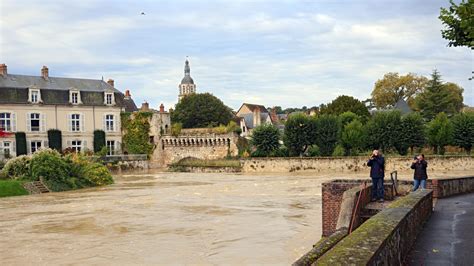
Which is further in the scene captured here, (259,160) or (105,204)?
(259,160)

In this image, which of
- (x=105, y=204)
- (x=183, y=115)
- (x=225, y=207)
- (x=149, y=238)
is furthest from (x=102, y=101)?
(x=149, y=238)

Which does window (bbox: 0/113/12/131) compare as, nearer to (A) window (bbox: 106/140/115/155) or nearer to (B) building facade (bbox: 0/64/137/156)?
(B) building facade (bbox: 0/64/137/156)

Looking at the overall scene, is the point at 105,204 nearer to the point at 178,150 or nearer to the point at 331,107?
the point at 178,150

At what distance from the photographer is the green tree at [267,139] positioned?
172ft

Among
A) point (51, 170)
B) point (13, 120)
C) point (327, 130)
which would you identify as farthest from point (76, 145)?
point (327, 130)

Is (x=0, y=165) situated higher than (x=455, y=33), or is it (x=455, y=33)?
(x=455, y=33)

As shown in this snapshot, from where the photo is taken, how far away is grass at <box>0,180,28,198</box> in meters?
30.2

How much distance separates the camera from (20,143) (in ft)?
164

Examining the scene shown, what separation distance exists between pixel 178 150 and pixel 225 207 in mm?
38956

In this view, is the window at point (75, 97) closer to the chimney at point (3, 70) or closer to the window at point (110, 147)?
the window at point (110, 147)

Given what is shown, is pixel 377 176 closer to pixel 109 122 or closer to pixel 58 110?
pixel 58 110

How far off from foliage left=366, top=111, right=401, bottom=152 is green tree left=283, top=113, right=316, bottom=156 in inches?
212

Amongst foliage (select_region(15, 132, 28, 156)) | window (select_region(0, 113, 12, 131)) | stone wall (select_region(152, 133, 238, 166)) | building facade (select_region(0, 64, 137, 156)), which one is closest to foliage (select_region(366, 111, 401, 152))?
stone wall (select_region(152, 133, 238, 166))

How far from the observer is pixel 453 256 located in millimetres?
7605
